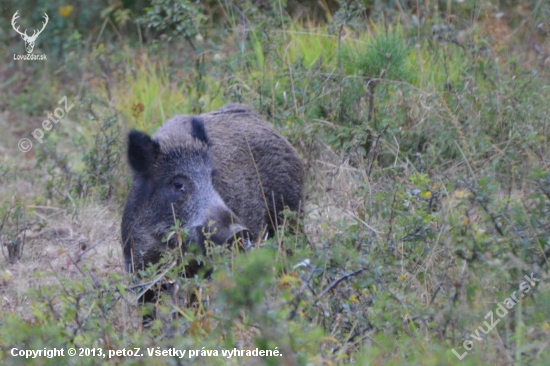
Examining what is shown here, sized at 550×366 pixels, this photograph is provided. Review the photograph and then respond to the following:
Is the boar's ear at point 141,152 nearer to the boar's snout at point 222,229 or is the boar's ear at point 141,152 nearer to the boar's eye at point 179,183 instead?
the boar's eye at point 179,183

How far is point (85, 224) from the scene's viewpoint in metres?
6.04

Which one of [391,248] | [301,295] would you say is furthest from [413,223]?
[301,295]

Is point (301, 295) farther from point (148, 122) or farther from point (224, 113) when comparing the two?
point (148, 122)

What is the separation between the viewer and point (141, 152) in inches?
196

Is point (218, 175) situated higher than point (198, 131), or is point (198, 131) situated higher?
point (198, 131)

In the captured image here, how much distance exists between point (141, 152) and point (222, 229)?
82cm

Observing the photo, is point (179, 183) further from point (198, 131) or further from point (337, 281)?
point (337, 281)

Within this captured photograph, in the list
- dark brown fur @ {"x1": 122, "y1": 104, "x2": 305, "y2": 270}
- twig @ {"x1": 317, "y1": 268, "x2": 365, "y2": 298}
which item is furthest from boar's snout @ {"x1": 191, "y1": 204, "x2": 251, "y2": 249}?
twig @ {"x1": 317, "y1": 268, "x2": 365, "y2": 298}

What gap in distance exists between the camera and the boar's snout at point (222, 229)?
179 inches

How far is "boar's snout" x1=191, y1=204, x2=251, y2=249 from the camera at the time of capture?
4.55 m

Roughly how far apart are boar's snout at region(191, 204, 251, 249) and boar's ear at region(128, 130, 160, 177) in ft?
1.95

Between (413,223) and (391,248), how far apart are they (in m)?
0.19

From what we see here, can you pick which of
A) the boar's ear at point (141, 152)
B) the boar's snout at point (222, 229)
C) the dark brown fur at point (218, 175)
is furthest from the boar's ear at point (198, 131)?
the boar's snout at point (222, 229)

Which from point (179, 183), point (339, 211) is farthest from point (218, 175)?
point (339, 211)
